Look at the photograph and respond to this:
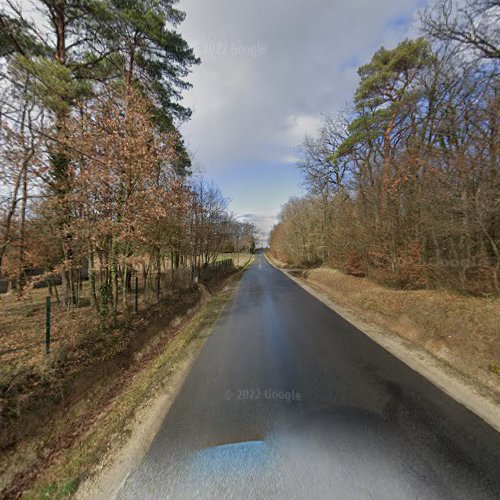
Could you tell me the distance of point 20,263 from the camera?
5016 millimetres

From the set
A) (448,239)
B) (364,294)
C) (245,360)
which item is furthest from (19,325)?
(448,239)

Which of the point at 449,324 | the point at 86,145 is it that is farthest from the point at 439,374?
the point at 86,145

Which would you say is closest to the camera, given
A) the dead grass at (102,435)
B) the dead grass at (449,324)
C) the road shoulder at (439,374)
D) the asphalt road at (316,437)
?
the asphalt road at (316,437)

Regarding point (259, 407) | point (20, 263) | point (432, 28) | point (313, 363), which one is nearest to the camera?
point (259, 407)

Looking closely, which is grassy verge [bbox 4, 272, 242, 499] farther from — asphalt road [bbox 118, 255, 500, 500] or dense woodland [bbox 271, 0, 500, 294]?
dense woodland [bbox 271, 0, 500, 294]

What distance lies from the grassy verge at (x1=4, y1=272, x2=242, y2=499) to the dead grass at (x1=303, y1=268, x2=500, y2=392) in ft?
16.1

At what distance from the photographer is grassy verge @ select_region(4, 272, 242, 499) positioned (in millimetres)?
2135

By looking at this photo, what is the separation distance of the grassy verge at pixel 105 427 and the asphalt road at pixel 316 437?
530 mm

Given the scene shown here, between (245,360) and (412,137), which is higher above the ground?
(412,137)

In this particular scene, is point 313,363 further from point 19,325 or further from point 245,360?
point 19,325

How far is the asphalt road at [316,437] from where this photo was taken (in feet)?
6.23

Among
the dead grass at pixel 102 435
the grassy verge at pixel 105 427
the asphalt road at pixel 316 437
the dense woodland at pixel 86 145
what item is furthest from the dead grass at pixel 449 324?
the dense woodland at pixel 86 145

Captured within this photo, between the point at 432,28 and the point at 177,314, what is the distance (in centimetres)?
1305

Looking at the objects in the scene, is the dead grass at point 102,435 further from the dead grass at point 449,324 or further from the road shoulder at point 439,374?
the dead grass at point 449,324
